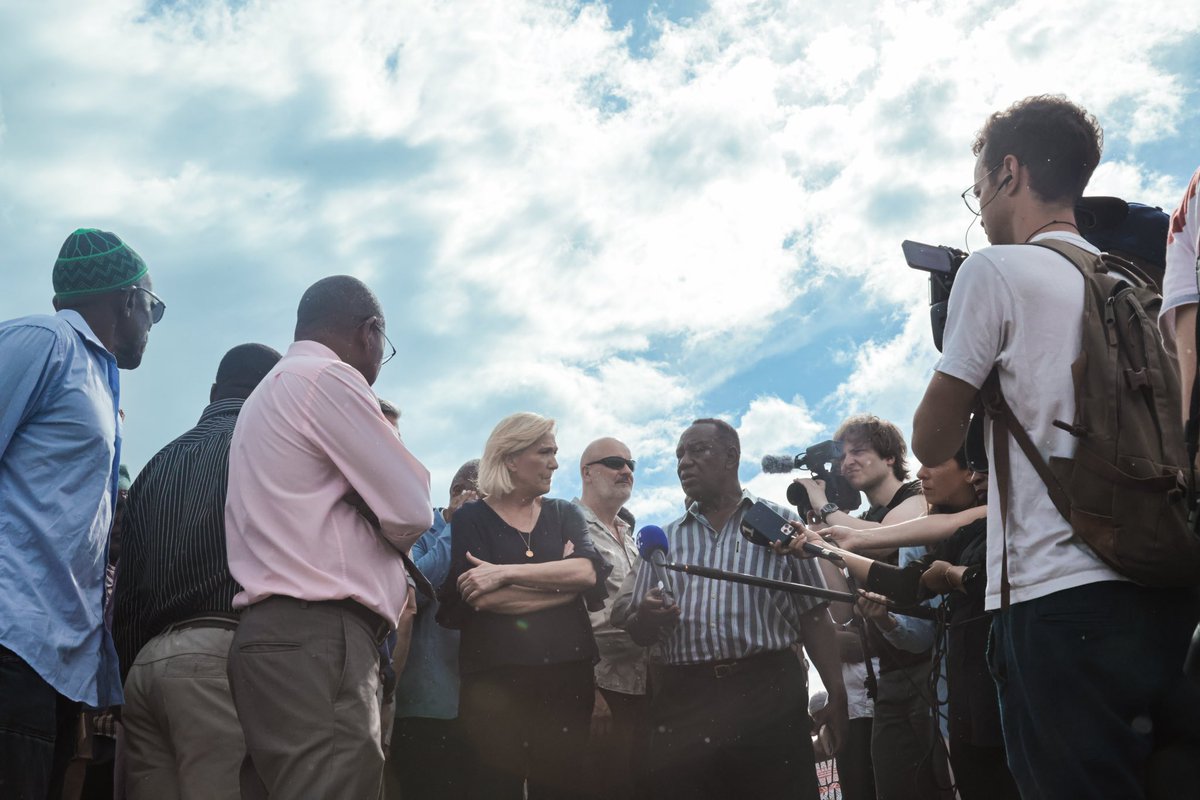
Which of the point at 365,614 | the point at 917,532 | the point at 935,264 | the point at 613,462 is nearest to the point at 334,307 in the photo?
the point at 365,614

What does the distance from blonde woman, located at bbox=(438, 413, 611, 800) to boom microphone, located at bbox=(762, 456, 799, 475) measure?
5.81 ft

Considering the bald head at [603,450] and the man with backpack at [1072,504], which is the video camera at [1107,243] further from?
the bald head at [603,450]

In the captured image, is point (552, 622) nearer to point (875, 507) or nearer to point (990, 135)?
point (875, 507)

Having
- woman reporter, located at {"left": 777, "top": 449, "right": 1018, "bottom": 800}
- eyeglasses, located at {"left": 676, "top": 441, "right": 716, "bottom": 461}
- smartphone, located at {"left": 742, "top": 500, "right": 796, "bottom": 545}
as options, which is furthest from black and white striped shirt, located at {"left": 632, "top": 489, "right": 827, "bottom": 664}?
woman reporter, located at {"left": 777, "top": 449, "right": 1018, "bottom": 800}

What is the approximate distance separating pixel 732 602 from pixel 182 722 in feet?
10.0

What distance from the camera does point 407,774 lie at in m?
5.48

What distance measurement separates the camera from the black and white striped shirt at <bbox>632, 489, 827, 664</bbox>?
5496 mm

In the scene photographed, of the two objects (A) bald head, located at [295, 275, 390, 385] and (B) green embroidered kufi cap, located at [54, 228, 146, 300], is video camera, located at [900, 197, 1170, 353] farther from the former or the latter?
(B) green embroidered kufi cap, located at [54, 228, 146, 300]

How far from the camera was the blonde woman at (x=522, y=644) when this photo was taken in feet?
16.7

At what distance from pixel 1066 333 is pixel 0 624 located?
310 centimetres

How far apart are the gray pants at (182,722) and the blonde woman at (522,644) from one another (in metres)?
1.84

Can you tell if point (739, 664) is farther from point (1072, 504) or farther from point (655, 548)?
point (1072, 504)

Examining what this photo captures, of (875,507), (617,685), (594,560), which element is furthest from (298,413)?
(875,507)

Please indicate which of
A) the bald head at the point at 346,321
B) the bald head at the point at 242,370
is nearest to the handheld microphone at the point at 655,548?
the bald head at the point at 242,370
